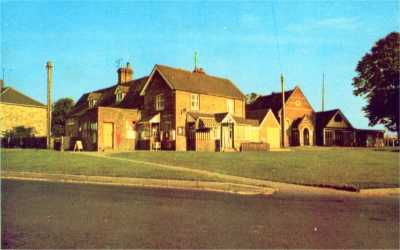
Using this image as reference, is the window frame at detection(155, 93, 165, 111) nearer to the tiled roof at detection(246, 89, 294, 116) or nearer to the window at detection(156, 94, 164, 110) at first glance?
the window at detection(156, 94, 164, 110)

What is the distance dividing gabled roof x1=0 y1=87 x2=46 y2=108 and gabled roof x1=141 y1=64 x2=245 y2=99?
22.8 meters

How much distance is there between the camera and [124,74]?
49188 mm

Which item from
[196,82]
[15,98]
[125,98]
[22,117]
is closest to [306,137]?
[196,82]

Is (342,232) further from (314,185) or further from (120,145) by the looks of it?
(120,145)

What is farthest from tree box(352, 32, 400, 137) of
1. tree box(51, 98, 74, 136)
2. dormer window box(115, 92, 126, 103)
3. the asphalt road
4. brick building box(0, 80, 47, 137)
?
tree box(51, 98, 74, 136)

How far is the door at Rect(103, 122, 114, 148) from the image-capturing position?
33.5m

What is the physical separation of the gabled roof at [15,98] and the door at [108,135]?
2304cm

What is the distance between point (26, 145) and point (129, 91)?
498 inches

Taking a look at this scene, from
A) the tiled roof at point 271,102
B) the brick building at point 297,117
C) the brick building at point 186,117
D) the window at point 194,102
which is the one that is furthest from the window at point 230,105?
the tiled roof at point 271,102

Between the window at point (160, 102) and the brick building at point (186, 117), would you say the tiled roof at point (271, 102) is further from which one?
the window at point (160, 102)

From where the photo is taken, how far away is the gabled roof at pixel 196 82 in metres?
35.2

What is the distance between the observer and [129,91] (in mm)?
43219

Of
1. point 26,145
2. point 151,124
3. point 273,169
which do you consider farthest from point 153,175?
point 26,145

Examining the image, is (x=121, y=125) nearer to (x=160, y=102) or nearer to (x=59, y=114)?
(x=160, y=102)
